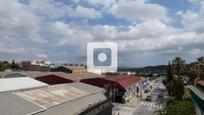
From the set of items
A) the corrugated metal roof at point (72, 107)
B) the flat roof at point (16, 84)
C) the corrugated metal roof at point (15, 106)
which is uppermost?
the flat roof at point (16, 84)

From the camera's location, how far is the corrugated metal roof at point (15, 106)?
38581mm

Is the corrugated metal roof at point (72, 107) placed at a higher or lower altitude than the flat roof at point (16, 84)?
lower

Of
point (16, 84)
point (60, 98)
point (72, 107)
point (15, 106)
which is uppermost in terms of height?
point (16, 84)

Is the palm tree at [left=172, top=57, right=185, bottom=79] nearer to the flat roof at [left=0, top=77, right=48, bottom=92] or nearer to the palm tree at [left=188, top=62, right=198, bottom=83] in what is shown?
the palm tree at [left=188, top=62, right=198, bottom=83]

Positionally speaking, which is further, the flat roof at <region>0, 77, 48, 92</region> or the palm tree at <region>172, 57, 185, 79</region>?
the palm tree at <region>172, 57, 185, 79</region>

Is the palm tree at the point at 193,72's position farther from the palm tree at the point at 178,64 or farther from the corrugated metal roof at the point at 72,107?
the corrugated metal roof at the point at 72,107

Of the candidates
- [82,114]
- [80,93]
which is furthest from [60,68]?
[82,114]

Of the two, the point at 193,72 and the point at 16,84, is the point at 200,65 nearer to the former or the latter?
the point at 193,72

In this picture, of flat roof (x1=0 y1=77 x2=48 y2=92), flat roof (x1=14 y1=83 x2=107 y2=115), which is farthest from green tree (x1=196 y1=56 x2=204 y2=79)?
flat roof (x1=0 y1=77 x2=48 y2=92)

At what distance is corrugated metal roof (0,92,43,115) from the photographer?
127ft

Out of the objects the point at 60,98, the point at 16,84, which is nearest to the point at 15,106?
the point at 60,98

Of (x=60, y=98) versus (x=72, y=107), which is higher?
(x=60, y=98)

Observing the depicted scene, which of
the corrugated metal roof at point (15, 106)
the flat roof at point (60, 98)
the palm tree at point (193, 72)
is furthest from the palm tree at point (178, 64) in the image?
the corrugated metal roof at point (15, 106)

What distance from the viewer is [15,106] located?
135 feet
